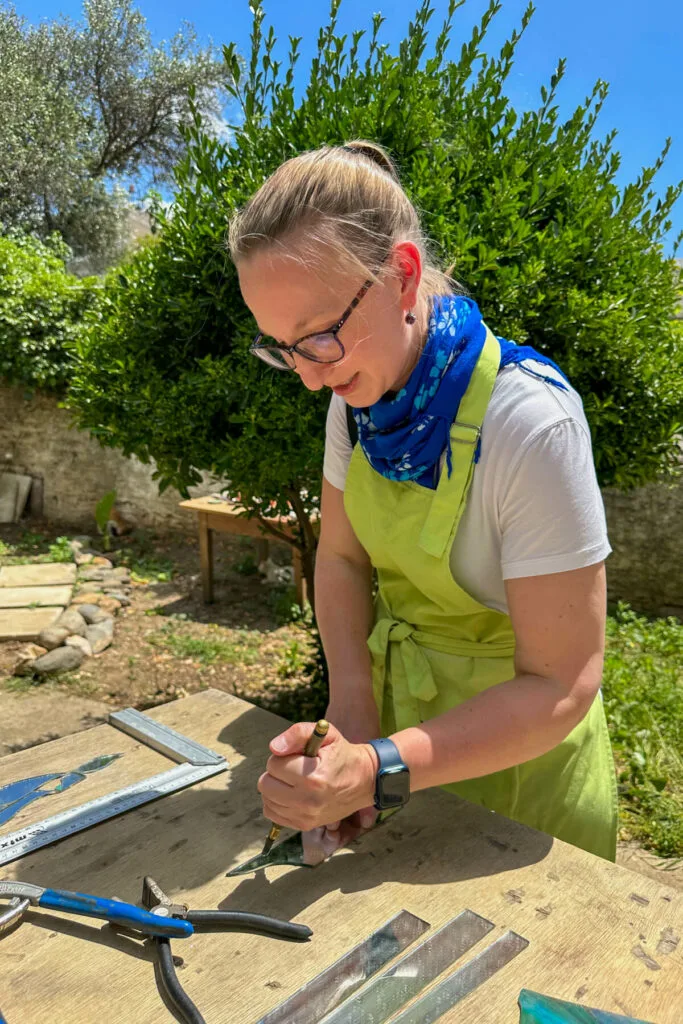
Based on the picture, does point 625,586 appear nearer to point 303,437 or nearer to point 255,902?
point 303,437

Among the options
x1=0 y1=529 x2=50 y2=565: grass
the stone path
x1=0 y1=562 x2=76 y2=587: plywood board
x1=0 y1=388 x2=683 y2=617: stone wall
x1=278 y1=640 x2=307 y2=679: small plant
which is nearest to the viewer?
x1=278 y1=640 x2=307 y2=679: small plant

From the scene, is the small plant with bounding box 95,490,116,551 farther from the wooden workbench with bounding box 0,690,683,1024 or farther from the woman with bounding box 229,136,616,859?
the woman with bounding box 229,136,616,859

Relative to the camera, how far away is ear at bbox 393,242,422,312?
53.8 inches

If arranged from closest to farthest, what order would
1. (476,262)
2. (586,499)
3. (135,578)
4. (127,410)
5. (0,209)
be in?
(586,499), (476,262), (127,410), (135,578), (0,209)

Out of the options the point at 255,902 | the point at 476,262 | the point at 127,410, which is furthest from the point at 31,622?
the point at 255,902

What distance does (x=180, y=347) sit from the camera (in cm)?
304

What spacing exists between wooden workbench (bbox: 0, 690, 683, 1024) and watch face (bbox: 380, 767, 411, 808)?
0.60 ft

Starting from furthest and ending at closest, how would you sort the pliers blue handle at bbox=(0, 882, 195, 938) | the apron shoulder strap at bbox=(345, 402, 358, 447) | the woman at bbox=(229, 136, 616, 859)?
the apron shoulder strap at bbox=(345, 402, 358, 447) → the woman at bbox=(229, 136, 616, 859) → the pliers blue handle at bbox=(0, 882, 195, 938)

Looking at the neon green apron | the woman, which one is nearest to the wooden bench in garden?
the neon green apron

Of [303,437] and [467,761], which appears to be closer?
[467,761]

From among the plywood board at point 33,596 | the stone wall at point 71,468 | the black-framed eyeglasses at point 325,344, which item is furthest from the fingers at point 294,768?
the stone wall at point 71,468

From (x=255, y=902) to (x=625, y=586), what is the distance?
5.18 meters

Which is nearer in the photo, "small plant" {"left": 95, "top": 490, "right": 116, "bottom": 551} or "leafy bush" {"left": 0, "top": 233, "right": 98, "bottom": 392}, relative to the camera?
"small plant" {"left": 95, "top": 490, "right": 116, "bottom": 551}

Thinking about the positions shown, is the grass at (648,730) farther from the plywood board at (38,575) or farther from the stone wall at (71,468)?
the plywood board at (38,575)
